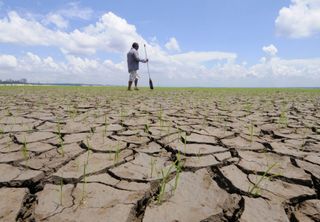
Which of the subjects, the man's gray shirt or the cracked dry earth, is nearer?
the cracked dry earth

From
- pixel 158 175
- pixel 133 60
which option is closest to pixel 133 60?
pixel 133 60

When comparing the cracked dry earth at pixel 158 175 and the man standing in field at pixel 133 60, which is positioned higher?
the man standing in field at pixel 133 60

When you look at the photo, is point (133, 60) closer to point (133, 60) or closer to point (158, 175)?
point (133, 60)

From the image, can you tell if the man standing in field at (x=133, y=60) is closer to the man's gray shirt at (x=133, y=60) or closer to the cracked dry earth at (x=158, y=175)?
the man's gray shirt at (x=133, y=60)

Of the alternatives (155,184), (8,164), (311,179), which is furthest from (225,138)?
(8,164)

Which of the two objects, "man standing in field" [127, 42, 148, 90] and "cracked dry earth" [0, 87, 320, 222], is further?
"man standing in field" [127, 42, 148, 90]

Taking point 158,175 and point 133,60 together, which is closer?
point 158,175

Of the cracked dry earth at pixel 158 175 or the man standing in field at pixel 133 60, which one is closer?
the cracked dry earth at pixel 158 175

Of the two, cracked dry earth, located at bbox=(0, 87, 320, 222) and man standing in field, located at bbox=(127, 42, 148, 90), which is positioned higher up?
man standing in field, located at bbox=(127, 42, 148, 90)

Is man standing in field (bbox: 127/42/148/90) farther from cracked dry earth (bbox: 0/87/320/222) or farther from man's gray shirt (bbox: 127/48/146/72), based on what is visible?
cracked dry earth (bbox: 0/87/320/222)

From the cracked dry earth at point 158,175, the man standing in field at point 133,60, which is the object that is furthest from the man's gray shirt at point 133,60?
the cracked dry earth at point 158,175

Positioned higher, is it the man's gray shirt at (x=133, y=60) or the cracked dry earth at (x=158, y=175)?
the man's gray shirt at (x=133, y=60)

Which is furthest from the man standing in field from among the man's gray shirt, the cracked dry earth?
the cracked dry earth

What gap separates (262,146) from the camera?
209 cm
